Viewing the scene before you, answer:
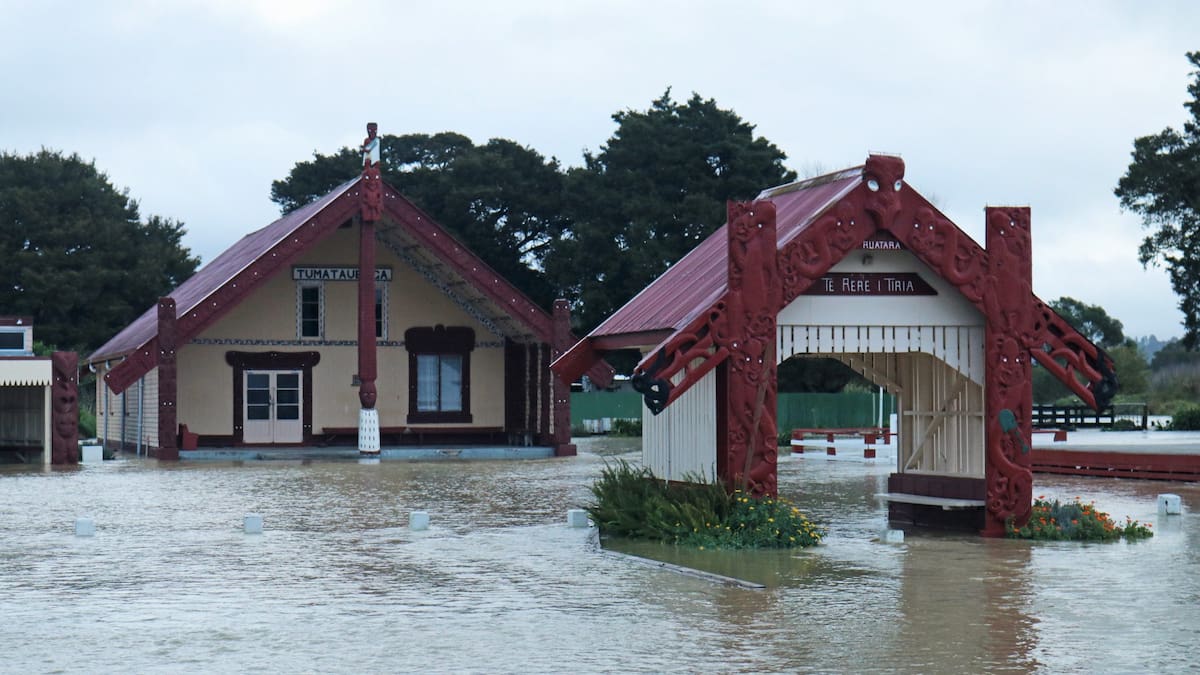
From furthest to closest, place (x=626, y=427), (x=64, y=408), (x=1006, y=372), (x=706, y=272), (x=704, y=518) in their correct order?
1. (x=626, y=427)
2. (x=64, y=408)
3. (x=706, y=272)
4. (x=1006, y=372)
5. (x=704, y=518)

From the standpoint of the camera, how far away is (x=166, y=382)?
38781 millimetres

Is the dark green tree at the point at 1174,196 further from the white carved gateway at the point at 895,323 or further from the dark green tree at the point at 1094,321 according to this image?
the dark green tree at the point at 1094,321

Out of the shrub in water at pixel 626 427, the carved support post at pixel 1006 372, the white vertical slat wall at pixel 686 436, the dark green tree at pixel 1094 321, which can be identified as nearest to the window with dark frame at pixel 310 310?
the shrub in water at pixel 626 427

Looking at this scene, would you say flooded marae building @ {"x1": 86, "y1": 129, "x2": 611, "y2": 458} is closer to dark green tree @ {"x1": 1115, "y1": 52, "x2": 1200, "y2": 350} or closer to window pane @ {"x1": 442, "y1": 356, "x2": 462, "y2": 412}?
window pane @ {"x1": 442, "y1": 356, "x2": 462, "y2": 412}

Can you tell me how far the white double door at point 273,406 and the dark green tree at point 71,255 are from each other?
25617 millimetres

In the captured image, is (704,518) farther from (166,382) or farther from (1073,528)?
(166,382)

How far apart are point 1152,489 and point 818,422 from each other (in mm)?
30249

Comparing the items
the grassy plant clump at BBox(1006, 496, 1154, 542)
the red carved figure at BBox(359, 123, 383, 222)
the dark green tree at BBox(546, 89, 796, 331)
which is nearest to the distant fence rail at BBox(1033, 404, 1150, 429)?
the dark green tree at BBox(546, 89, 796, 331)

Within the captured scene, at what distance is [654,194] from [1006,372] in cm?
4228

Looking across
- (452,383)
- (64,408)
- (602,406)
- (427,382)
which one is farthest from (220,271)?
(602,406)

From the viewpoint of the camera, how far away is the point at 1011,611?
1279cm

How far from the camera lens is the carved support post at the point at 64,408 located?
35.8 meters

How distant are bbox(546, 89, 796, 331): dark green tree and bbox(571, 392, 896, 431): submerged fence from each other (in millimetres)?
3217

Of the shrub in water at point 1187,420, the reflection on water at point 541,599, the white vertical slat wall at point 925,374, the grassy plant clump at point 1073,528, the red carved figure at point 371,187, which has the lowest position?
the reflection on water at point 541,599
